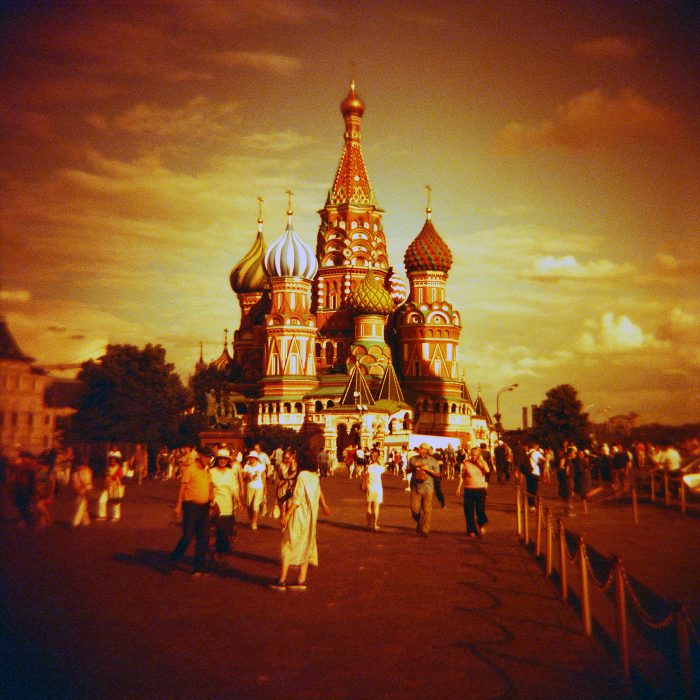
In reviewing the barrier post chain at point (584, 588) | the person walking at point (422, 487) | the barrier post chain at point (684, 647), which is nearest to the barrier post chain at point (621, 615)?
the barrier post chain at point (584, 588)

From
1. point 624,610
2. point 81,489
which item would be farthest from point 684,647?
point 81,489

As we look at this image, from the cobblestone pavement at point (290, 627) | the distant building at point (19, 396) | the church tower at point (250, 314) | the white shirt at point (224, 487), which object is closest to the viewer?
the cobblestone pavement at point (290, 627)

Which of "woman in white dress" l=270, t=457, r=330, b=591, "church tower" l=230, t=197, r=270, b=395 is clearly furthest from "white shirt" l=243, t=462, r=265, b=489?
"church tower" l=230, t=197, r=270, b=395

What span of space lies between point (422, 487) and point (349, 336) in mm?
57898

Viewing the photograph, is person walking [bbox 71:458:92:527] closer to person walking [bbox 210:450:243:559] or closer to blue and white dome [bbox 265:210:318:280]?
person walking [bbox 210:450:243:559]

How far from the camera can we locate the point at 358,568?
11.9m

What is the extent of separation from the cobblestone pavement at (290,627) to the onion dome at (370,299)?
183ft

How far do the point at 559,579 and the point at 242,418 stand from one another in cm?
5916

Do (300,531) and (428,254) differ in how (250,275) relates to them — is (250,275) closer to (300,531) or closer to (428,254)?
(428,254)

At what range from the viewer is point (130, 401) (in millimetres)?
44594

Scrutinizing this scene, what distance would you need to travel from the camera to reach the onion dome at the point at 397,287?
8250 centimetres

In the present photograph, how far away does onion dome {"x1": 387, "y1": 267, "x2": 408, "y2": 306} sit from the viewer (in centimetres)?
8250

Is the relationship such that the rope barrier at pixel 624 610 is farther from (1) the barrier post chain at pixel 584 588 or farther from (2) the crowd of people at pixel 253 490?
(2) the crowd of people at pixel 253 490

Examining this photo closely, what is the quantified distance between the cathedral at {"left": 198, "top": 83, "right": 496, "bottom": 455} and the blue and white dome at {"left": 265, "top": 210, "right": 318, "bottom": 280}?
0.10 metres
